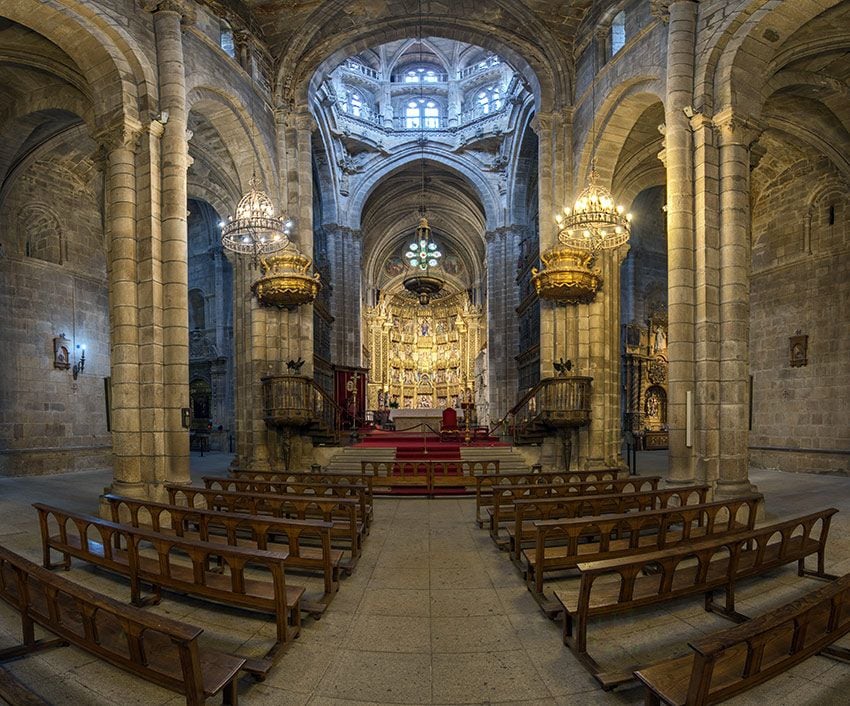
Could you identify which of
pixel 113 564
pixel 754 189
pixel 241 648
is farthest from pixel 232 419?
pixel 754 189

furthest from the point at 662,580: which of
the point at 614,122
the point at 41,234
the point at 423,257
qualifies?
the point at 423,257

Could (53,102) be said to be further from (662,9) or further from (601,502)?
(601,502)

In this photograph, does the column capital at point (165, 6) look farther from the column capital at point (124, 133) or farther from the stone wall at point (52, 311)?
the stone wall at point (52, 311)

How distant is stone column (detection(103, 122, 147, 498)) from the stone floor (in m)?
1.93

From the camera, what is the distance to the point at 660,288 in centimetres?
2014

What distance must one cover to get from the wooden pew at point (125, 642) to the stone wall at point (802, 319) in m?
14.1

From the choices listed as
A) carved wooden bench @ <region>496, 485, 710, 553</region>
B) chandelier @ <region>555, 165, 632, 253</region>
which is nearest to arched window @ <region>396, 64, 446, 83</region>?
chandelier @ <region>555, 165, 632, 253</region>

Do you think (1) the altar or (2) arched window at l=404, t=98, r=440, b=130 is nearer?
(1) the altar

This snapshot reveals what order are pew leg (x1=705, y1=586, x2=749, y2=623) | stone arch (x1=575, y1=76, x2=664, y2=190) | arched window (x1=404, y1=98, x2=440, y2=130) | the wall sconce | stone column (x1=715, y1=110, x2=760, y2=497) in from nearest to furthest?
pew leg (x1=705, y1=586, x2=749, y2=623) → stone column (x1=715, y1=110, x2=760, y2=497) → stone arch (x1=575, y1=76, x2=664, y2=190) → the wall sconce → arched window (x1=404, y1=98, x2=440, y2=130)

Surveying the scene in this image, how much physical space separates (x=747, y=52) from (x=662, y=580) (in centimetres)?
841

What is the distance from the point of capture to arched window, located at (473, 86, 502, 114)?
969 inches

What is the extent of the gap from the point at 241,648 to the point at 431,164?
985 inches

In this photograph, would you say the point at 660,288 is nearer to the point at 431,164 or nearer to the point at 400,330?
the point at 431,164

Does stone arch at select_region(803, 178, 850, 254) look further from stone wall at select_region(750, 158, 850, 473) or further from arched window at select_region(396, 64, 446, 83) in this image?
arched window at select_region(396, 64, 446, 83)
